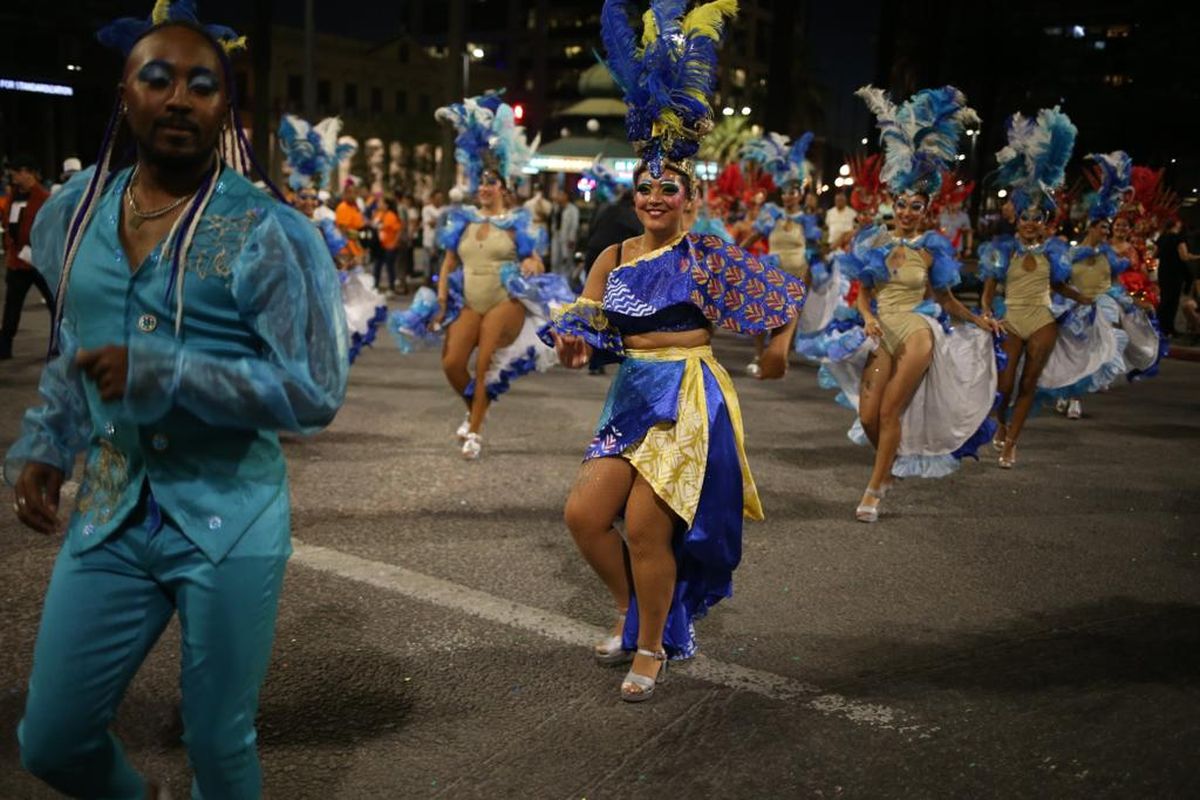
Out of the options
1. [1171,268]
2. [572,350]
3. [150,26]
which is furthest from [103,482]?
[1171,268]

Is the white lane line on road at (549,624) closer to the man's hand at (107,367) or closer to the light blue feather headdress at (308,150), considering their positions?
the man's hand at (107,367)

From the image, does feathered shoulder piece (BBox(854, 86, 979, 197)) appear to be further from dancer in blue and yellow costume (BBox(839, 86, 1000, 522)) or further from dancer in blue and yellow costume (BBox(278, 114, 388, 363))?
dancer in blue and yellow costume (BBox(278, 114, 388, 363))

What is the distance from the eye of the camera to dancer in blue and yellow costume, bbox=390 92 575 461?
29.7 feet

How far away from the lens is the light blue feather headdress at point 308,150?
9953mm

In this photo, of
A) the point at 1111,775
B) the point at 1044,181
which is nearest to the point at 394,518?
the point at 1111,775

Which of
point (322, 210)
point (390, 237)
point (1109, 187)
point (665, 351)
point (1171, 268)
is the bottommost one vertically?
point (390, 237)

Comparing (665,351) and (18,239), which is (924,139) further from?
(18,239)

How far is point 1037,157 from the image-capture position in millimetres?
8977

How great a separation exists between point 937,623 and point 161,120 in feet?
13.5

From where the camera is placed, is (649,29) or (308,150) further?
(308,150)

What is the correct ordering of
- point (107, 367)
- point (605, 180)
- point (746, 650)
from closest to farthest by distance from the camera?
point (107, 367) → point (746, 650) → point (605, 180)

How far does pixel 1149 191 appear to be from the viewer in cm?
1397

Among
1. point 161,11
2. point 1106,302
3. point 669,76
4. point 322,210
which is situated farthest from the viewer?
point 1106,302

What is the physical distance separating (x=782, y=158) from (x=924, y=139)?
783cm
